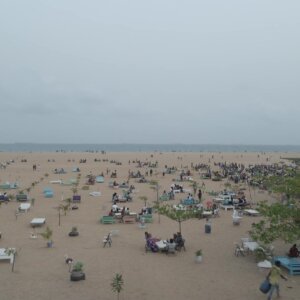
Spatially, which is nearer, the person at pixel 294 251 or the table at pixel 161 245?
the person at pixel 294 251

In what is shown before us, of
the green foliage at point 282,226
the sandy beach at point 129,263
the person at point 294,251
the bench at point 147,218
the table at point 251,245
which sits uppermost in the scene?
the green foliage at point 282,226

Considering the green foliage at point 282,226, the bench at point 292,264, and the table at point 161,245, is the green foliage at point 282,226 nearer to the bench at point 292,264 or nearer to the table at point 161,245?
the bench at point 292,264

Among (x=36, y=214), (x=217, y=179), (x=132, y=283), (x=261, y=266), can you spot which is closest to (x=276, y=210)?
(x=261, y=266)

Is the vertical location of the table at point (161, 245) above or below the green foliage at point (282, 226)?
below

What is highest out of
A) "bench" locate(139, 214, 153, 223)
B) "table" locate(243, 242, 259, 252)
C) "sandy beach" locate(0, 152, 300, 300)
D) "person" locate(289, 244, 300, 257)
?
"person" locate(289, 244, 300, 257)

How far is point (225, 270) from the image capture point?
12664 millimetres

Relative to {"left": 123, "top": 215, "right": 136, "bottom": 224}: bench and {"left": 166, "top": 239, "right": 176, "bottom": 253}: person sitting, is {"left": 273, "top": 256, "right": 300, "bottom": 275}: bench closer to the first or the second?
{"left": 166, "top": 239, "right": 176, "bottom": 253}: person sitting

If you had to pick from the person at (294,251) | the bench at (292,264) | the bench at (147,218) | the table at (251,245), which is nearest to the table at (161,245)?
the table at (251,245)

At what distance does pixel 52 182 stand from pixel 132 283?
25506mm

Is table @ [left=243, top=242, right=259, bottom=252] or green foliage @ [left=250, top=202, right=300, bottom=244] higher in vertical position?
green foliage @ [left=250, top=202, right=300, bottom=244]

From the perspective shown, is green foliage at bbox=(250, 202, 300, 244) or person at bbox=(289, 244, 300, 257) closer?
green foliage at bbox=(250, 202, 300, 244)

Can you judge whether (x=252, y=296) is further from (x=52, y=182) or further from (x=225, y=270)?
(x=52, y=182)

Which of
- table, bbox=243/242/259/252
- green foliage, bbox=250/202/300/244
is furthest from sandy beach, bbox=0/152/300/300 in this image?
green foliage, bbox=250/202/300/244

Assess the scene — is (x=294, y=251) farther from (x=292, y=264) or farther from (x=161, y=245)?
(x=161, y=245)
